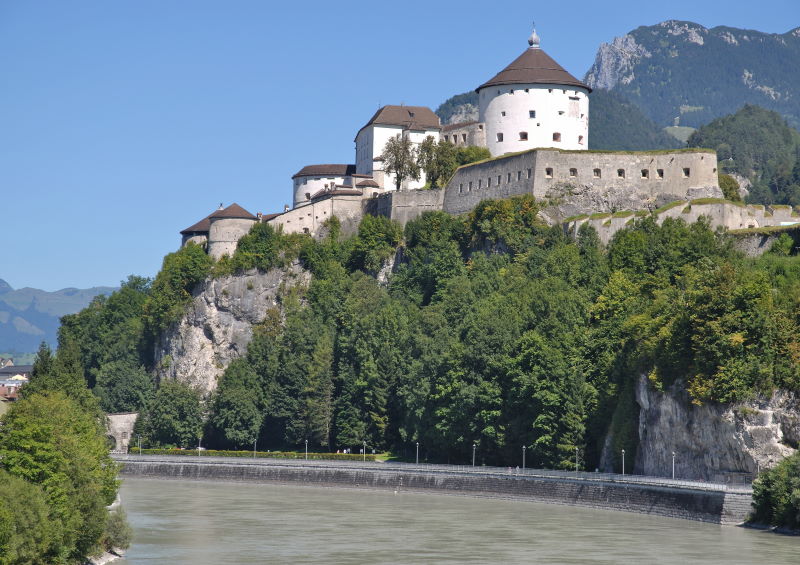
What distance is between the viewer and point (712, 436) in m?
61.9

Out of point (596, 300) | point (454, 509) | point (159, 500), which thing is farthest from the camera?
point (596, 300)

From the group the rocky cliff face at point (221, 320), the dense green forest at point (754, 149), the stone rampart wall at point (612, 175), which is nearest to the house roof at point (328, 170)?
the rocky cliff face at point (221, 320)

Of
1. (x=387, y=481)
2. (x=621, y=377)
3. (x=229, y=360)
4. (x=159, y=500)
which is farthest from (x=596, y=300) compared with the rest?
(x=229, y=360)

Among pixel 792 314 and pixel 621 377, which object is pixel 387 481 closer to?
pixel 621 377

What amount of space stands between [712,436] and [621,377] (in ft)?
29.0

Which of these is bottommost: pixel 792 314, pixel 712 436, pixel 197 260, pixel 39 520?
pixel 39 520

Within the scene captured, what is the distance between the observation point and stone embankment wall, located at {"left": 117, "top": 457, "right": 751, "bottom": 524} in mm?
55938

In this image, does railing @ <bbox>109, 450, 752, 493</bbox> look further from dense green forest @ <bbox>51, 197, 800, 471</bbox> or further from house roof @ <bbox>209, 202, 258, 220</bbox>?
house roof @ <bbox>209, 202, 258, 220</bbox>

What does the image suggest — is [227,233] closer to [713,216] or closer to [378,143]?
[378,143]

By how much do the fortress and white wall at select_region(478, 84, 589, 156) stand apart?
0.06 m

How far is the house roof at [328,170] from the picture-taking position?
106 meters

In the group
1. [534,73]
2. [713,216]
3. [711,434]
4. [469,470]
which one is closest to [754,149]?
[534,73]

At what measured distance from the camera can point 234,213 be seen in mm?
101562

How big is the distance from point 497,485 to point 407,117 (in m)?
42.3
